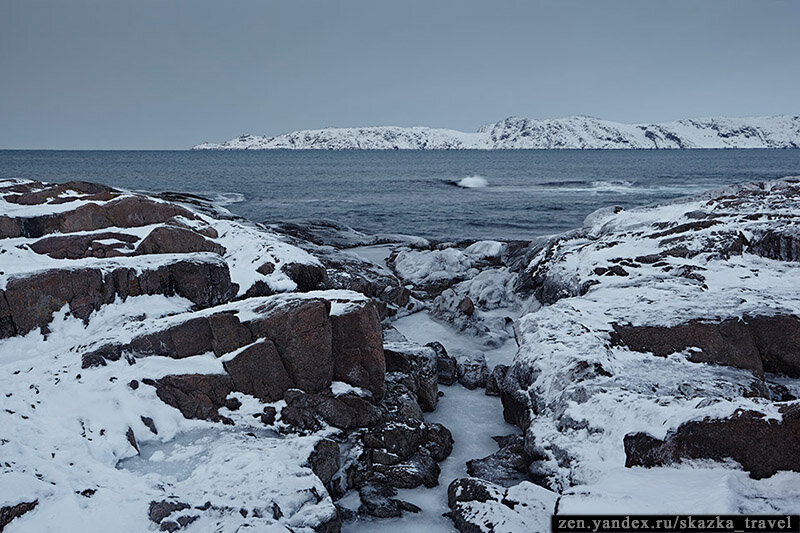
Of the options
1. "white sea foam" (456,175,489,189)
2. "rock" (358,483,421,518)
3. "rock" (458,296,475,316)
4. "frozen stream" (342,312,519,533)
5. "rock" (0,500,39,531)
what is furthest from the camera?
"white sea foam" (456,175,489,189)

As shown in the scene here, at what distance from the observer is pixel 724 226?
55.7 feet

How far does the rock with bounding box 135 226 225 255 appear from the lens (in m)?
16.5

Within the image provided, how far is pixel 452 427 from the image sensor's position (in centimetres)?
1150

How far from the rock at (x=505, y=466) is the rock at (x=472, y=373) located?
339cm

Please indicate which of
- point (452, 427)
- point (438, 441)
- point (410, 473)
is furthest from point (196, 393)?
point (452, 427)

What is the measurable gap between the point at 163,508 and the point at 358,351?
16.2 ft

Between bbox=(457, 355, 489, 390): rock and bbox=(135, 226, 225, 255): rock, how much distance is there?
29.8 ft

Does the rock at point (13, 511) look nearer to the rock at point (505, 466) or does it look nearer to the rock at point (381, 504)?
the rock at point (381, 504)

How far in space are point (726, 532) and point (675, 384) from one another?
4.58 m

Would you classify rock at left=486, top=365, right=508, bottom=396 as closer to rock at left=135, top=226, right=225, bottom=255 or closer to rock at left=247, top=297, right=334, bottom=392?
rock at left=247, top=297, right=334, bottom=392

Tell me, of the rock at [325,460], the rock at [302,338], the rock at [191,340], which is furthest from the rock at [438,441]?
the rock at [191,340]

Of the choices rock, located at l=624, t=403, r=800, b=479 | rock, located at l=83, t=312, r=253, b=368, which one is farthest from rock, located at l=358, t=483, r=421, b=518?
rock, located at l=83, t=312, r=253, b=368

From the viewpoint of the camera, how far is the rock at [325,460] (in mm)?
8734

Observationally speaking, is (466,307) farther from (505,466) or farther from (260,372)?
(260,372)
